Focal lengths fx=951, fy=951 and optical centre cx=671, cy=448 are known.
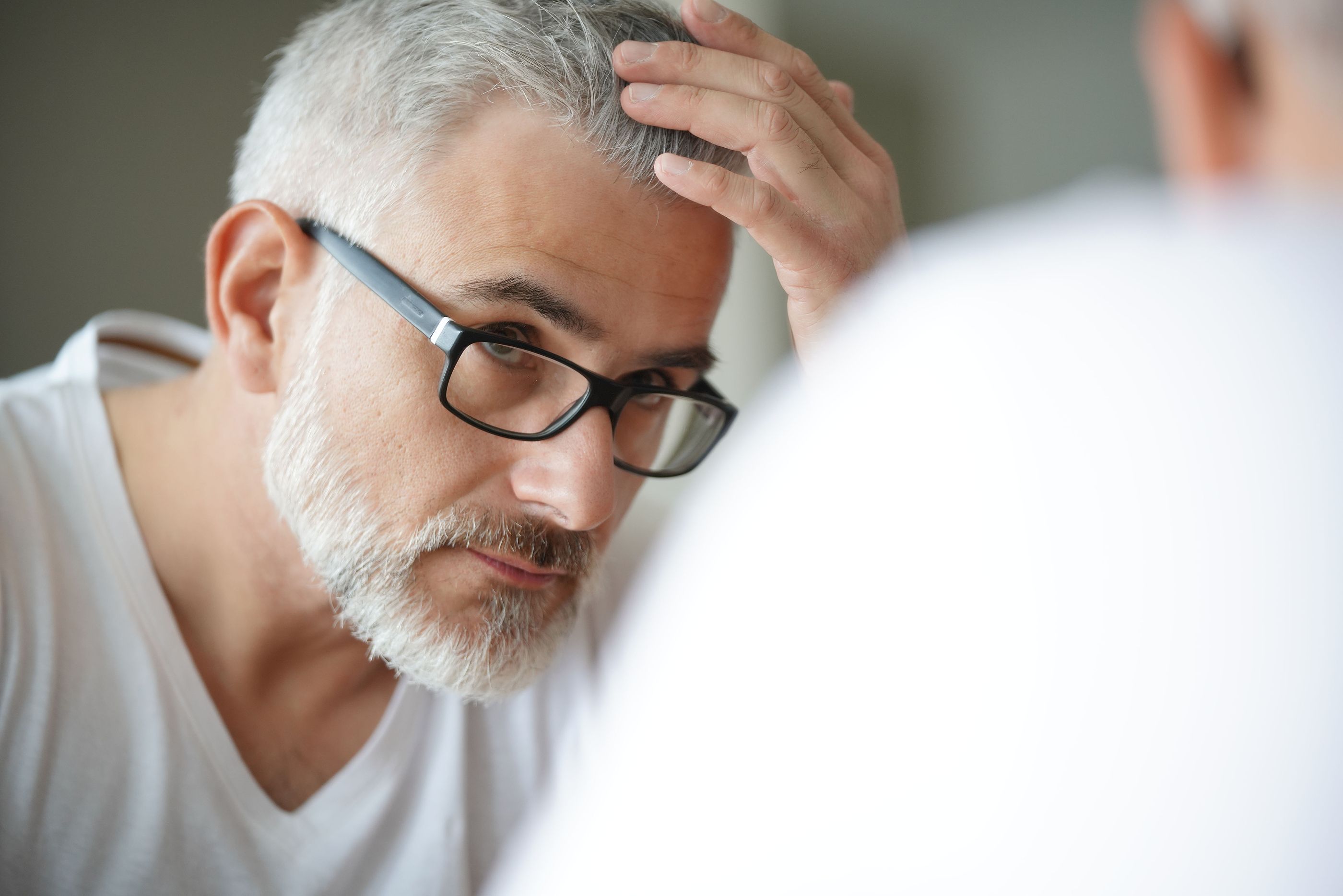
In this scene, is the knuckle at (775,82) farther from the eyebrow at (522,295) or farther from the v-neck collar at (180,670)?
the v-neck collar at (180,670)

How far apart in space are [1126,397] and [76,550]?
46.9 inches

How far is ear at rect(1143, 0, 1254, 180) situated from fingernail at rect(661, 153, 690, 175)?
0.66 m

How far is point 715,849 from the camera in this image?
354 mm

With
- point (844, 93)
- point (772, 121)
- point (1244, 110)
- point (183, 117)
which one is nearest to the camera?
point (1244, 110)

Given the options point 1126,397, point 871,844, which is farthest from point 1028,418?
point 871,844

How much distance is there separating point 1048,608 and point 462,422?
804mm

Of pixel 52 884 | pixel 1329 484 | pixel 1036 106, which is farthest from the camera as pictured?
pixel 1036 106

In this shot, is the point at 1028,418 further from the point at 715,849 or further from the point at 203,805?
the point at 203,805

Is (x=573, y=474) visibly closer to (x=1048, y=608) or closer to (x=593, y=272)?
(x=593, y=272)

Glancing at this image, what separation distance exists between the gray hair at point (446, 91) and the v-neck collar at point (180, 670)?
15.2 inches

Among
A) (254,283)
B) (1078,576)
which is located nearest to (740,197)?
(254,283)

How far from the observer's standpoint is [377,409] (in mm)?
1046

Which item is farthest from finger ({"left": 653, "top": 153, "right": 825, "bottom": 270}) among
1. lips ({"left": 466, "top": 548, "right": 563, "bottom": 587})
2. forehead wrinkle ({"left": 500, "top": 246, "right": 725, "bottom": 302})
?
lips ({"left": 466, "top": 548, "right": 563, "bottom": 587})

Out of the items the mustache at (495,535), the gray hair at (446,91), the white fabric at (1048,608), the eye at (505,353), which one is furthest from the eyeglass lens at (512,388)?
the white fabric at (1048,608)
